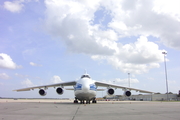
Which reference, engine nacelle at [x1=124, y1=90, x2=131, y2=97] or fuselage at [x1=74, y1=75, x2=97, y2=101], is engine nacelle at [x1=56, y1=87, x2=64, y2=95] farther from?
engine nacelle at [x1=124, y1=90, x2=131, y2=97]

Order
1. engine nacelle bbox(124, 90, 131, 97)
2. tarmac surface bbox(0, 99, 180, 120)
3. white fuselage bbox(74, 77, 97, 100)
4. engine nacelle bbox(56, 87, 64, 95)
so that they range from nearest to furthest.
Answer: tarmac surface bbox(0, 99, 180, 120) < white fuselage bbox(74, 77, 97, 100) < engine nacelle bbox(56, 87, 64, 95) < engine nacelle bbox(124, 90, 131, 97)

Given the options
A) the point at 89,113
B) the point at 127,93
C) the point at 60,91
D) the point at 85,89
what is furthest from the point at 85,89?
the point at 89,113

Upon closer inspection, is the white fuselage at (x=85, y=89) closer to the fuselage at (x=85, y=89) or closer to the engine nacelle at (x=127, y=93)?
the fuselage at (x=85, y=89)

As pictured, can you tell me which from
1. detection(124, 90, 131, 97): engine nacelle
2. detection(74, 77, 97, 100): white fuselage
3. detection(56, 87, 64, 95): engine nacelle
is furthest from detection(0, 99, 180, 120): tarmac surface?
detection(124, 90, 131, 97): engine nacelle

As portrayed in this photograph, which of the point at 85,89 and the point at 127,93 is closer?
the point at 85,89

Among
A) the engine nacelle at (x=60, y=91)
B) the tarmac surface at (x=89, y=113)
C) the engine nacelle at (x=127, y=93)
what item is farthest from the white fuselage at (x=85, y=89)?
the engine nacelle at (x=127, y=93)

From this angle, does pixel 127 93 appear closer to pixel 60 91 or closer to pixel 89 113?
pixel 60 91

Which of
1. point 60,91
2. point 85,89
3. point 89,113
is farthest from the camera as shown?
point 60,91

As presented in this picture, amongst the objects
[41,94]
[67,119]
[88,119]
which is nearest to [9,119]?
[67,119]

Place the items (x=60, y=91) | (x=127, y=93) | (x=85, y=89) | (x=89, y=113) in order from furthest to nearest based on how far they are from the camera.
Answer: (x=127, y=93), (x=60, y=91), (x=85, y=89), (x=89, y=113)

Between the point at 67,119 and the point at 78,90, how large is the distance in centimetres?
1351

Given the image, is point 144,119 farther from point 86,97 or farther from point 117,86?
point 117,86

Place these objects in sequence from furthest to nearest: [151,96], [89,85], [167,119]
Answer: [151,96] < [89,85] < [167,119]

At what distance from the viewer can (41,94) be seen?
25.1 metres
